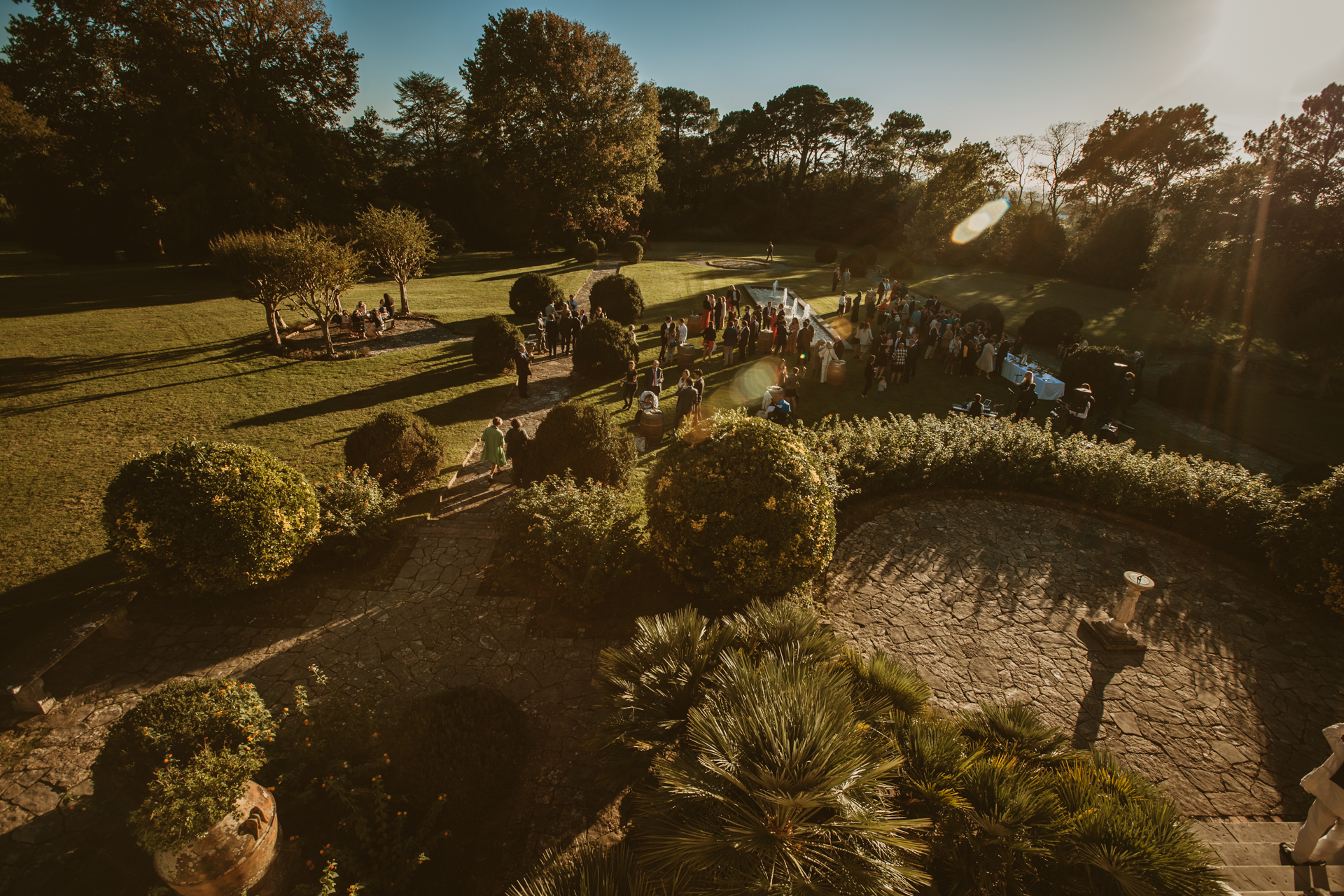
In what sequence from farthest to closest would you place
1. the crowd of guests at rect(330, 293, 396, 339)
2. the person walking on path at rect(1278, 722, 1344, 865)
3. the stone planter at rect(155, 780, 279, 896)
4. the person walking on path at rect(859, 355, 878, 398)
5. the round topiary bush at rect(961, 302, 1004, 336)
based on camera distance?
the round topiary bush at rect(961, 302, 1004, 336), the crowd of guests at rect(330, 293, 396, 339), the person walking on path at rect(859, 355, 878, 398), the person walking on path at rect(1278, 722, 1344, 865), the stone planter at rect(155, 780, 279, 896)

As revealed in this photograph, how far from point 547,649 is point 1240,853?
7.14 m

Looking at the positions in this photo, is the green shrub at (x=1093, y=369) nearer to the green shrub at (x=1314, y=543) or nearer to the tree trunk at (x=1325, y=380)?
the tree trunk at (x=1325, y=380)

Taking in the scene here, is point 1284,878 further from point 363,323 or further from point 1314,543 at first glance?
point 363,323

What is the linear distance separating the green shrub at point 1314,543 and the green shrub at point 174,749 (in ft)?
44.1

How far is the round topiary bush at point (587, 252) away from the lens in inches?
1533

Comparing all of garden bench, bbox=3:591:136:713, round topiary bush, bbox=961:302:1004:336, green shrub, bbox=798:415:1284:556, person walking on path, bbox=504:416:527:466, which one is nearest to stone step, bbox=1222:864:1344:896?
green shrub, bbox=798:415:1284:556

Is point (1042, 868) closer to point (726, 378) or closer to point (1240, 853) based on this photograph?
point (1240, 853)

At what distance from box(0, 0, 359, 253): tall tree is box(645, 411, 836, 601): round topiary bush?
99.8ft

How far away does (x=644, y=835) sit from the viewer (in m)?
2.85

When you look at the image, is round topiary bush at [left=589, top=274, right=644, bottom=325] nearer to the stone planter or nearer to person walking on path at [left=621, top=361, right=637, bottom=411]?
person walking on path at [left=621, top=361, right=637, bottom=411]

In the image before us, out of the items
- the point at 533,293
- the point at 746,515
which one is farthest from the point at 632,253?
the point at 746,515

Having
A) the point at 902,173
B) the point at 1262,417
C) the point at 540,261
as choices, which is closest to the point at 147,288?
the point at 540,261

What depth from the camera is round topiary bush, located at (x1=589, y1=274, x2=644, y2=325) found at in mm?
22062

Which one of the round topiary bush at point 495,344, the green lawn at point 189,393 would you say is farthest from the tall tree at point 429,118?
the round topiary bush at point 495,344
